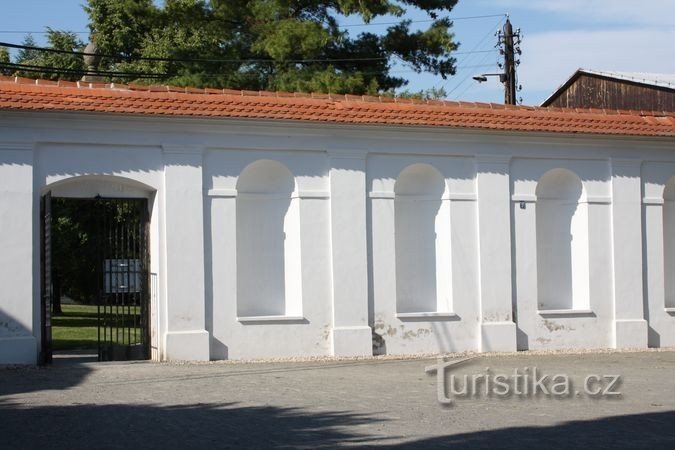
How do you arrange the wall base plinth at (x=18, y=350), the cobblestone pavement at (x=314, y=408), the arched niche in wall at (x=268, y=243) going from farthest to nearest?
the arched niche in wall at (x=268, y=243)
the wall base plinth at (x=18, y=350)
the cobblestone pavement at (x=314, y=408)

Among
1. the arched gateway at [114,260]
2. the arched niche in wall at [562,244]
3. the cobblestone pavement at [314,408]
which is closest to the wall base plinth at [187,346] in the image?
the cobblestone pavement at [314,408]

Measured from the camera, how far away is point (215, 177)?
1845cm

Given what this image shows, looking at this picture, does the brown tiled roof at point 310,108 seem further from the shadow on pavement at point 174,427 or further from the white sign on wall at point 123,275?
the shadow on pavement at point 174,427

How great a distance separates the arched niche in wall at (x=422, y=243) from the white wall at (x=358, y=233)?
0.10ft

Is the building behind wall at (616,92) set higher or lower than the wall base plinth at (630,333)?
higher

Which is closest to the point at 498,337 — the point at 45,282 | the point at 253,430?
the point at 45,282

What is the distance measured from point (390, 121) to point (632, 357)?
20.4ft

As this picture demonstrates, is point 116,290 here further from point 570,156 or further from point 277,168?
point 570,156

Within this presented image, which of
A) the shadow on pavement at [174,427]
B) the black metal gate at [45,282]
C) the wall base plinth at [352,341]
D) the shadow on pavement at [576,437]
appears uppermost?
the black metal gate at [45,282]

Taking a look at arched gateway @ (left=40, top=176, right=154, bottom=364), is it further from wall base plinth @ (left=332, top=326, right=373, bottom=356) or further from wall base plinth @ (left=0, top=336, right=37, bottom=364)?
wall base plinth @ (left=332, top=326, right=373, bottom=356)

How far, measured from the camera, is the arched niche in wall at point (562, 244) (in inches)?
853

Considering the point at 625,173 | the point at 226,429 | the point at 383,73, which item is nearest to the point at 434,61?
the point at 383,73

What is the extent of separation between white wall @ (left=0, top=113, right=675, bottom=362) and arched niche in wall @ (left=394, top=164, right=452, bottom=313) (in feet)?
0.10

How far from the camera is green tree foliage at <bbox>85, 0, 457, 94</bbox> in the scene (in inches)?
1240
